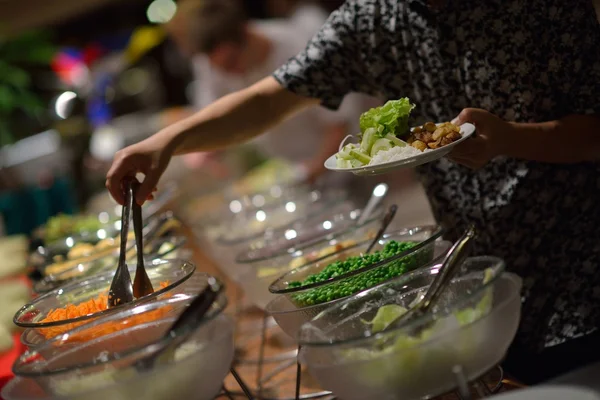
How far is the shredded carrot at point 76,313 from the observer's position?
1.21 m

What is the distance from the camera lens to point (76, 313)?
138 cm

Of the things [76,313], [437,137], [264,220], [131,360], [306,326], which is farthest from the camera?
[264,220]

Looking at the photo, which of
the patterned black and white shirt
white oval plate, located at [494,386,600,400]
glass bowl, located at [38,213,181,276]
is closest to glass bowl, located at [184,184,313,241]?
glass bowl, located at [38,213,181,276]

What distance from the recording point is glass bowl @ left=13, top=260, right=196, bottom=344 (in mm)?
1281

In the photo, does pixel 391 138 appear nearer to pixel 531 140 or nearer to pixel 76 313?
pixel 531 140

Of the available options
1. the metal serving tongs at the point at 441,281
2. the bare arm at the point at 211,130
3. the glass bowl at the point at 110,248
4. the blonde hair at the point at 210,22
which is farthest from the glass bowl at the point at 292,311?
the blonde hair at the point at 210,22

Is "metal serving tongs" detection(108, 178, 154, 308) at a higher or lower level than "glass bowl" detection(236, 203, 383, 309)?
higher

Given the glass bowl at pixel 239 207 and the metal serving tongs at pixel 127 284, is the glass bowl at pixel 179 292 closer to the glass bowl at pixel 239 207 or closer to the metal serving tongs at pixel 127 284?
the metal serving tongs at pixel 127 284

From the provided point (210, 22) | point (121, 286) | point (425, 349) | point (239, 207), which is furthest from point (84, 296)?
point (210, 22)

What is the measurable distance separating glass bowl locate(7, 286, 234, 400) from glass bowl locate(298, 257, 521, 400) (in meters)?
0.14

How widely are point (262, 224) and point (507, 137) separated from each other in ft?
4.08

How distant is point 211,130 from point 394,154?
65 cm

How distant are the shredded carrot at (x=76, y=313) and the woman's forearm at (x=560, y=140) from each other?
740mm

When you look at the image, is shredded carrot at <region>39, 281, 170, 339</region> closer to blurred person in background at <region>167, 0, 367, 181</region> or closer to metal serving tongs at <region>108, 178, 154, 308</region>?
metal serving tongs at <region>108, 178, 154, 308</region>
